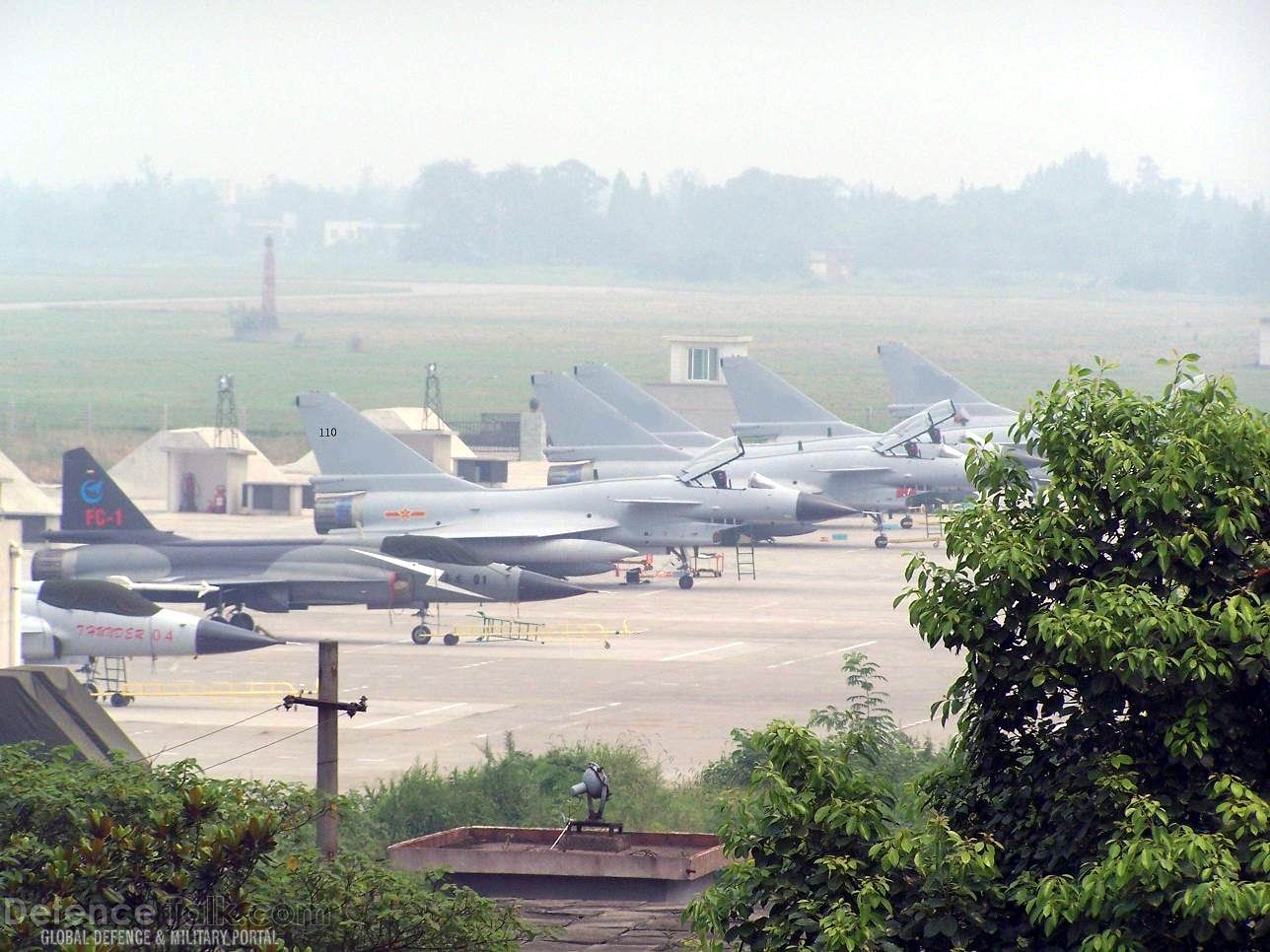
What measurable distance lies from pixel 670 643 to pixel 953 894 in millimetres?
39844

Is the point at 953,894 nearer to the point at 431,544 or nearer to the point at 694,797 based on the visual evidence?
the point at 694,797

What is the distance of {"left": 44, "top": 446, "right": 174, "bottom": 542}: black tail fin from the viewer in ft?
188

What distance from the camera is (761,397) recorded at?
9556cm

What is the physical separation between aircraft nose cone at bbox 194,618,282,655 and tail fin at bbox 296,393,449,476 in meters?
24.3

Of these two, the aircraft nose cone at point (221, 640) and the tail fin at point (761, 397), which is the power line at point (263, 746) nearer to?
the aircraft nose cone at point (221, 640)

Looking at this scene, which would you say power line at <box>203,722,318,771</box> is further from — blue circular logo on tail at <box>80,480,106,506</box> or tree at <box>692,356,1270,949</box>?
blue circular logo on tail at <box>80,480,106,506</box>

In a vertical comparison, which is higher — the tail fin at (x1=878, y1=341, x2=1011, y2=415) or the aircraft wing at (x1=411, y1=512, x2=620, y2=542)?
the tail fin at (x1=878, y1=341, x2=1011, y2=415)

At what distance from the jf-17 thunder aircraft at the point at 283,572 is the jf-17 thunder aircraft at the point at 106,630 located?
7352 millimetres

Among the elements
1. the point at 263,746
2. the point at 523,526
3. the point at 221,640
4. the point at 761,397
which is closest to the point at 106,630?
the point at 221,640

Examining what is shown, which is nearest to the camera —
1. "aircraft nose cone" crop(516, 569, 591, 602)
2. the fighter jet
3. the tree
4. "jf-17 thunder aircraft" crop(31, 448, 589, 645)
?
the tree

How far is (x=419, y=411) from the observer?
105250mm

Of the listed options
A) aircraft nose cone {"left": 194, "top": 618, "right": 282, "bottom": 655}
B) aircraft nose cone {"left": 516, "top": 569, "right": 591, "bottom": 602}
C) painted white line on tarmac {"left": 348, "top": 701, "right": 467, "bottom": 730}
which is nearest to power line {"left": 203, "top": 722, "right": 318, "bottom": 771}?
painted white line on tarmac {"left": 348, "top": 701, "right": 467, "bottom": 730}

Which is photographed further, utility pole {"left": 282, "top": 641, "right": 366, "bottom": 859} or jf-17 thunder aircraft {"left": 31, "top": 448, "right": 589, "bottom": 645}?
jf-17 thunder aircraft {"left": 31, "top": 448, "right": 589, "bottom": 645}

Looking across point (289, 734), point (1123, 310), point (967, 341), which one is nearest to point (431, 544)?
point (289, 734)
